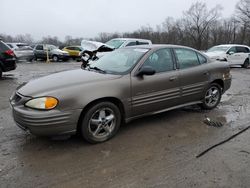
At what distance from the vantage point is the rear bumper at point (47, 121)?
3.16 metres

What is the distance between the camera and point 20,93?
353 cm

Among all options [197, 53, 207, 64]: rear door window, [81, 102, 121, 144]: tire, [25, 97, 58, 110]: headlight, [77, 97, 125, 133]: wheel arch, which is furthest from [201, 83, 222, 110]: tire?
[25, 97, 58, 110]: headlight

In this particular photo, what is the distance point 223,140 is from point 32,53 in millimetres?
19485

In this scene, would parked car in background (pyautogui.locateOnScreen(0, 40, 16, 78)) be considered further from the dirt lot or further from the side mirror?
the side mirror

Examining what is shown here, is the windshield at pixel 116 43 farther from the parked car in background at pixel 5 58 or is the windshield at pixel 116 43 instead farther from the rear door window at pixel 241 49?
the rear door window at pixel 241 49

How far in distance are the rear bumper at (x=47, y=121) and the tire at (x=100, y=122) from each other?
188 millimetres

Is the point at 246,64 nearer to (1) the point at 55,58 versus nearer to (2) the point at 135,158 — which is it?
(1) the point at 55,58

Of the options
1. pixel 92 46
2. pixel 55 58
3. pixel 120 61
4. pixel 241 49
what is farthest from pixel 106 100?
pixel 55 58

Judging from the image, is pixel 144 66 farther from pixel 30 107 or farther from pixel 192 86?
pixel 30 107

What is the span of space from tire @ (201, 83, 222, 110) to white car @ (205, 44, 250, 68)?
381 inches

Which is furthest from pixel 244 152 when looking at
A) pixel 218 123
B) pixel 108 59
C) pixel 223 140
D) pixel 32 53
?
pixel 32 53

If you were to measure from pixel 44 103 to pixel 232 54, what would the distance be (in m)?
14.9

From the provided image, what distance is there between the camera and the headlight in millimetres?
3205

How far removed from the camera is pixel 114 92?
3684 mm
